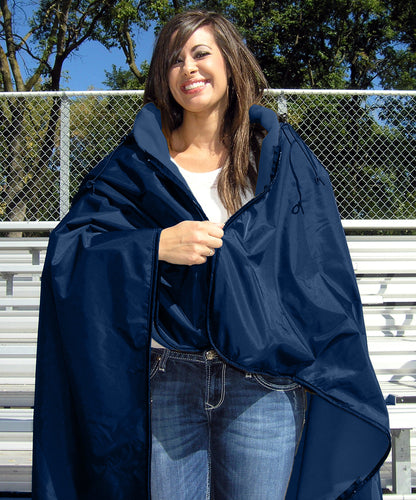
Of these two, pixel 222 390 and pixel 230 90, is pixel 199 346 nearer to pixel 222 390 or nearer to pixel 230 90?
pixel 222 390

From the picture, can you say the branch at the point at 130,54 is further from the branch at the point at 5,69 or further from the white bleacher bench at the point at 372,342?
the white bleacher bench at the point at 372,342

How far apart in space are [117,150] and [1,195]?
10.1 ft

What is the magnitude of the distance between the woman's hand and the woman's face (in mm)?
362

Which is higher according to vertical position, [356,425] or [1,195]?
[1,195]

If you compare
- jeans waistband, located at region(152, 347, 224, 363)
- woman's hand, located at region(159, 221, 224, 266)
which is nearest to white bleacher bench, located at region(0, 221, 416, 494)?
jeans waistband, located at region(152, 347, 224, 363)

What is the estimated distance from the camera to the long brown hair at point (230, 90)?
1.19m

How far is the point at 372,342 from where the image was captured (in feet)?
10.5

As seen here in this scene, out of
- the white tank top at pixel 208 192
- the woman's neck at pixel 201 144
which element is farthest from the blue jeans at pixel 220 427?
the woman's neck at pixel 201 144

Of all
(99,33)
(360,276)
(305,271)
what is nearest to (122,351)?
(305,271)

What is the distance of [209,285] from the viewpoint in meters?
1.02

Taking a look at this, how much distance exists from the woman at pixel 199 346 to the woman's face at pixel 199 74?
0.16 metres

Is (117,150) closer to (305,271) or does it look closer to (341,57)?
(305,271)

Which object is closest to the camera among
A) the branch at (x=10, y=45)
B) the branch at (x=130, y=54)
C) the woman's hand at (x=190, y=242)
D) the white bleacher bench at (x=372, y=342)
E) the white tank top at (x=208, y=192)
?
the woman's hand at (x=190, y=242)

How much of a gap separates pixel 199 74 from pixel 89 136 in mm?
3081
